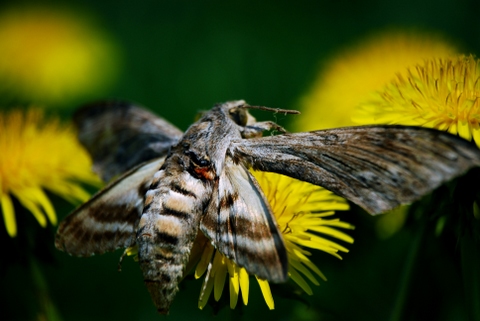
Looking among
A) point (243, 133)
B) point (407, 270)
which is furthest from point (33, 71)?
point (407, 270)

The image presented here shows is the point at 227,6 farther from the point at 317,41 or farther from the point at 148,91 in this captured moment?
the point at 148,91

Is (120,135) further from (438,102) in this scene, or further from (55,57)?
(55,57)

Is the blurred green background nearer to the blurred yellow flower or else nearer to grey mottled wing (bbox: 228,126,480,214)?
the blurred yellow flower

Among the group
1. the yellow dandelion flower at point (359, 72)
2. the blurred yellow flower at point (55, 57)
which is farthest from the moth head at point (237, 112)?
the blurred yellow flower at point (55, 57)

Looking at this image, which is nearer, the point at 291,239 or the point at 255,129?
the point at 291,239

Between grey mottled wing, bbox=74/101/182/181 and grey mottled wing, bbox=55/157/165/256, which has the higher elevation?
grey mottled wing, bbox=74/101/182/181

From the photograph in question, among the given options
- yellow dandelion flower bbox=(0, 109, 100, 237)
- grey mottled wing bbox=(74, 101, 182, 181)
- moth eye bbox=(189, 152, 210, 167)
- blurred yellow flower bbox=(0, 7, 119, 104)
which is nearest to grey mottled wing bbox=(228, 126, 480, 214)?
moth eye bbox=(189, 152, 210, 167)

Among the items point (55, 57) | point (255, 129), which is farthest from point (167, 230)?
point (55, 57)
